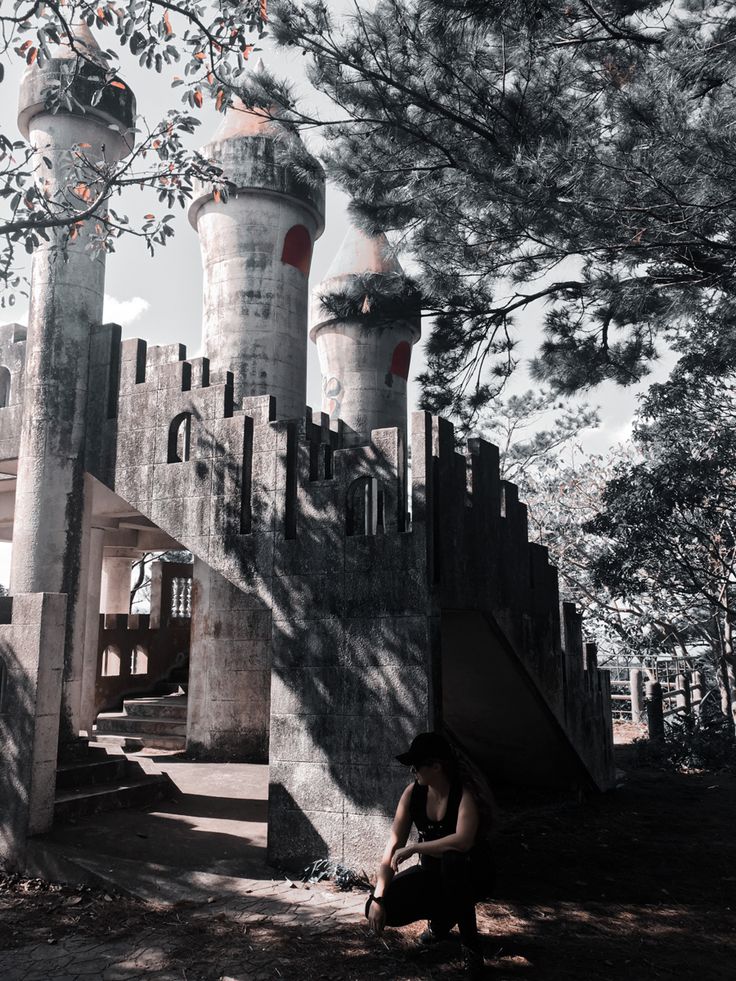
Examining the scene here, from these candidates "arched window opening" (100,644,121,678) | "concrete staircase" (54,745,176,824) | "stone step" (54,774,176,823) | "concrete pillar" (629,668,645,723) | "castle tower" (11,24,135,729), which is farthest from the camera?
"concrete pillar" (629,668,645,723)

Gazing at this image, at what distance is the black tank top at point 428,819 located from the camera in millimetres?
4844

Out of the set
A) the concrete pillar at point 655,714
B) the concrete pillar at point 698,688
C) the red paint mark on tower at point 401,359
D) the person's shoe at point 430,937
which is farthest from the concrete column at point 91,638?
the concrete pillar at point 698,688

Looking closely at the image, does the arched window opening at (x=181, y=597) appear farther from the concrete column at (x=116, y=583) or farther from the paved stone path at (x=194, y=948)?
the paved stone path at (x=194, y=948)

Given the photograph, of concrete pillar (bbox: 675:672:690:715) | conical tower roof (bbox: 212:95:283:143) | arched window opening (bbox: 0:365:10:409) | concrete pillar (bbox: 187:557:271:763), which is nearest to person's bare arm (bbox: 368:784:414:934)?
concrete pillar (bbox: 187:557:271:763)

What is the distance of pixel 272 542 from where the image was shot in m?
7.61

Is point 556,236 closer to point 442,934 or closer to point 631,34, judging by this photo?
point 631,34

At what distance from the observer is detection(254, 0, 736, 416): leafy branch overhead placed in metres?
6.45

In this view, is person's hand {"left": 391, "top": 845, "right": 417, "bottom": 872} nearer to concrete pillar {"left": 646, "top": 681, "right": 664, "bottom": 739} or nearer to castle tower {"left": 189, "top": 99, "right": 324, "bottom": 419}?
castle tower {"left": 189, "top": 99, "right": 324, "bottom": 419}

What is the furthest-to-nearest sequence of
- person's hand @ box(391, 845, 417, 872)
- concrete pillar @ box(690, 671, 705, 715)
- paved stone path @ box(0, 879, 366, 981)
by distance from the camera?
concrete pillar @ box(690, 671, 705, 715) < paved stone path @ box(0, 879, 366, 981) < person's hand @ box(391, 845, 417, 872)

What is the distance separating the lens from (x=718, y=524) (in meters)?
13.9

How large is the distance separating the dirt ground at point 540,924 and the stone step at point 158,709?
6978 millimetres

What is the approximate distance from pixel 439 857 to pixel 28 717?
13.5ft

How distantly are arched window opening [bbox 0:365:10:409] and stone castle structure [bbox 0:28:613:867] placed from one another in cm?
3

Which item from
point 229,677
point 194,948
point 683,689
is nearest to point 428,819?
point 194,948
